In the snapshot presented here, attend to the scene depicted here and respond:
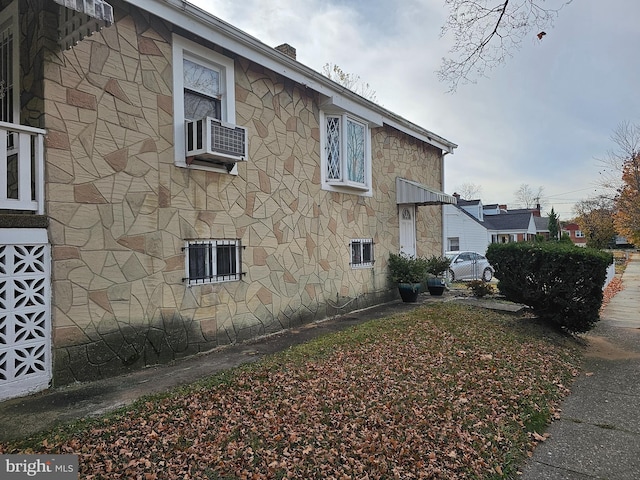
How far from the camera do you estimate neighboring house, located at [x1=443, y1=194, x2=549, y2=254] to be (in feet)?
98.9

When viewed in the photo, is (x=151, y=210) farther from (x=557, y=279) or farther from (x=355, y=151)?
(x=557, y=279)

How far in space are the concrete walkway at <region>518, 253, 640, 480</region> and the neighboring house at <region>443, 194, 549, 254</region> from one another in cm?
1865

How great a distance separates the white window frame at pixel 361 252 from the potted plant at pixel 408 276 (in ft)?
2.67

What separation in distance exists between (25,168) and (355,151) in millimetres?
6743

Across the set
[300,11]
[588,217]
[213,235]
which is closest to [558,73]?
[300,11]

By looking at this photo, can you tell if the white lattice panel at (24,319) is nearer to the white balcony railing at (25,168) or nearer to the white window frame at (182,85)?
the white balcony railing at (25,168)

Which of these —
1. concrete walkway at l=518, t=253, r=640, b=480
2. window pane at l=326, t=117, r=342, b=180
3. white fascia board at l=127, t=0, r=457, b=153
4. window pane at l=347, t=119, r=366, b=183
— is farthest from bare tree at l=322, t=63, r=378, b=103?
concrete walkway at l=518, t=253, r=640, b=480

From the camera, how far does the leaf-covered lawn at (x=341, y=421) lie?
2.93 m

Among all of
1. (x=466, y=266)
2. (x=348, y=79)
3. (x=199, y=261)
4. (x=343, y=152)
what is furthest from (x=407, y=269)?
(x=348, y=79)

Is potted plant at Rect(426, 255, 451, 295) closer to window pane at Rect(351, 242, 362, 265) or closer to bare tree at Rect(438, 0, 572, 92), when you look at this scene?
window pane at Rect(351, 242, 362, 265)

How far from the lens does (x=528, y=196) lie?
6831 cm

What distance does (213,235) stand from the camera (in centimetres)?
629

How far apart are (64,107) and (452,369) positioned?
18.6 feet

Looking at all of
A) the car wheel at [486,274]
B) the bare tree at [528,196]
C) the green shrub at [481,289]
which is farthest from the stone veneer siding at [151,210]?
the bare tree at [528,196]
